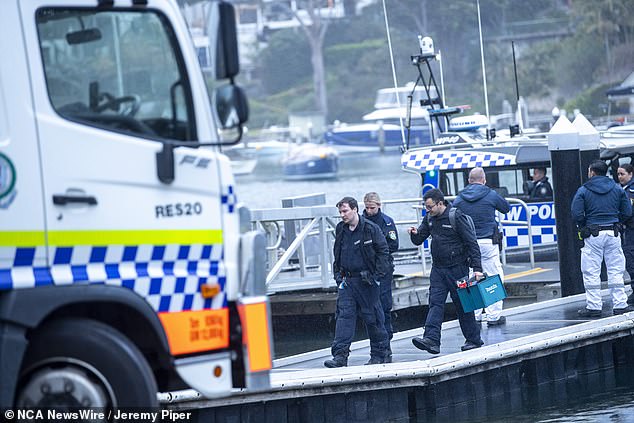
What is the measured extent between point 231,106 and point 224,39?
37cm

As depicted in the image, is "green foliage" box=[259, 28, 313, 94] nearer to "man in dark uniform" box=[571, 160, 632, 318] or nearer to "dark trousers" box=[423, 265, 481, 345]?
"man in dark uniform" box=[571, 160, 632, 318]

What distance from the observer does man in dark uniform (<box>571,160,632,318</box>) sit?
508 inches

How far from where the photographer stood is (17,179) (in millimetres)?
6422

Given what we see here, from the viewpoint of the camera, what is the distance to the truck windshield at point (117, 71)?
6625 mm

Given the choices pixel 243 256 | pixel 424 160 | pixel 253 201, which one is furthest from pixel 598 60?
pixel 243 256

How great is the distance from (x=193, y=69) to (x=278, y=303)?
1014 centimetres

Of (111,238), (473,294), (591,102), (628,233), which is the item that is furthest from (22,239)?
(591,102)

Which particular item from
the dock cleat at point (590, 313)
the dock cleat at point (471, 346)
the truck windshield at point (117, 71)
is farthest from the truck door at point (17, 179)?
the dock cleat at point (590, 313)

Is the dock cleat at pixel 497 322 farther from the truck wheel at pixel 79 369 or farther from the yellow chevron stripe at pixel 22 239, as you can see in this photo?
the yellow chevron stripe at pixel 22 239

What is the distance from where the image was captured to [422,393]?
1134 centimetres

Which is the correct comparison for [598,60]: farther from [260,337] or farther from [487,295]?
[260,337]

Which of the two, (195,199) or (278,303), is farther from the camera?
(278,303)

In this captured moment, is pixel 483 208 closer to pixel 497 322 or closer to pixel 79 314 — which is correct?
pixel 497 322

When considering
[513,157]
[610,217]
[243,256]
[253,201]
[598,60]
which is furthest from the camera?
[598,60]
